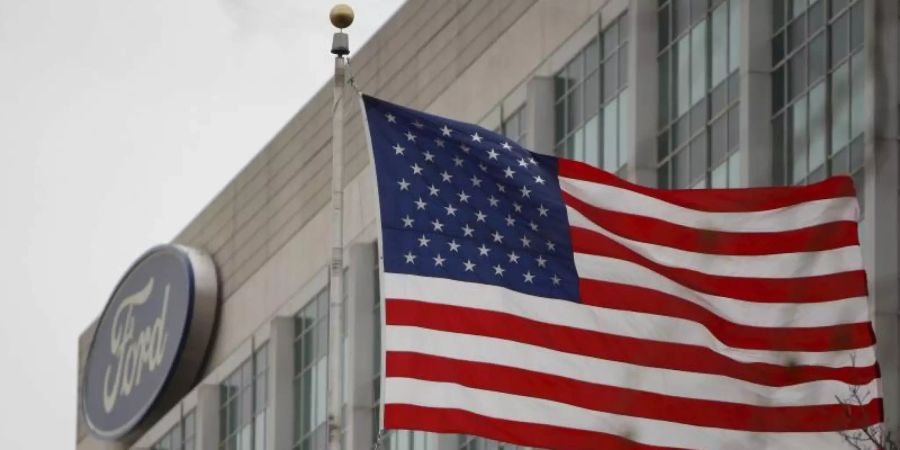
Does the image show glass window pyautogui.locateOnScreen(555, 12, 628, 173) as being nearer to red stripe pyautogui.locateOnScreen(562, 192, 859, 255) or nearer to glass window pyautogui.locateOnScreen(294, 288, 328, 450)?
glass window pyautogui.locateOnScreen(294, 288, 328, 450)

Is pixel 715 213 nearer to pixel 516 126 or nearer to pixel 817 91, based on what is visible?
pixel 817 91

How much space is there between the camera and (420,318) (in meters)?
26.7

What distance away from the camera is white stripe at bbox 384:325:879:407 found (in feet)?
87.5

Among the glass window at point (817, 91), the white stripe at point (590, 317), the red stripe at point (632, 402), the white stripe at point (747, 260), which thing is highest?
the glass window at point (817, 91)

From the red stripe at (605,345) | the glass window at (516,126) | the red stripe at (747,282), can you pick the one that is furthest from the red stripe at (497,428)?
the glass window at (516,126)

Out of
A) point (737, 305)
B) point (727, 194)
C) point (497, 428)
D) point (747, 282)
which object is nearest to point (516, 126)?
point (727, 194)

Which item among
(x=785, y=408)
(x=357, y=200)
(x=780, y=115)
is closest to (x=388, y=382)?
(x=785, y=408)

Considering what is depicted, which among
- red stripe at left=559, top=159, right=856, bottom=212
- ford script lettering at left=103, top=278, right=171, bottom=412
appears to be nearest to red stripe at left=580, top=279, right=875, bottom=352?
red stripe at left=559, top=159, right=856, bottom=212

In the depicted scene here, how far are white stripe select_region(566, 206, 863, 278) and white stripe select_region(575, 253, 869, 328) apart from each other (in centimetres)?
24

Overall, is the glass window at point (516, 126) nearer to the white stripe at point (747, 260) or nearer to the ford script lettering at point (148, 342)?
the ford script lettering at point (148, 342)

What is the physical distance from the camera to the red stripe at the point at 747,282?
2808 cm

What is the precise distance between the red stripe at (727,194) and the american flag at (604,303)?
24 mm

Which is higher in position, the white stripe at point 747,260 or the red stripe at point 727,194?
the red stripe at point 727,194

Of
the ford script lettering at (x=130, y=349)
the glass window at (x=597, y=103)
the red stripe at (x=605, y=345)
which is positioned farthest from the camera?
the ford script lettering at (x=130, y=349)
